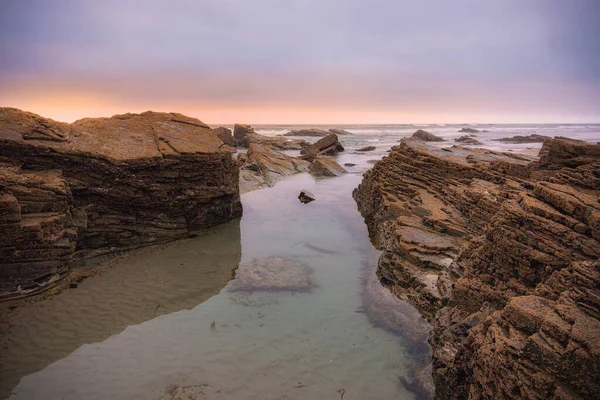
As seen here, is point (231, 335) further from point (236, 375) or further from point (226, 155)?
point (226, 155)

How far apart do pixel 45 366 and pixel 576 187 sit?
13222mm

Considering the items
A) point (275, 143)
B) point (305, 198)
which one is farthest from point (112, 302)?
point (275, 143)

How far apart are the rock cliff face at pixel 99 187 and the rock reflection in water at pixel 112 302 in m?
0.97

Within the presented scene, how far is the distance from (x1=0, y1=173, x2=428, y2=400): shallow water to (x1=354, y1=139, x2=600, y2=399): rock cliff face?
A: 1.26 metres

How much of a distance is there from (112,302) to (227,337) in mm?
4045

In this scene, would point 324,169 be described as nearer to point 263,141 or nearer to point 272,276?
point 272,276

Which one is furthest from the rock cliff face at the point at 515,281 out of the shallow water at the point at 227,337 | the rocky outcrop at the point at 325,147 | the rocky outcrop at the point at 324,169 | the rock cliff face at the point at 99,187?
the rocky outcrop at the point at 325,147

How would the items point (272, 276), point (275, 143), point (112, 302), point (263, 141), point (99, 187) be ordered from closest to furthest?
point (112, 302), point (272, 276), point (99, 187), point (263, 141), point (275, 143)

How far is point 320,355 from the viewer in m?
8.11

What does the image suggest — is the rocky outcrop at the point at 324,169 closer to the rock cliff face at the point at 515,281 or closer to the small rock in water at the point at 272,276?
the rock cliff face at the point at 515,281

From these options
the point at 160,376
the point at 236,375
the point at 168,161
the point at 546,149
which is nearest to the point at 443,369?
the point at 236,375

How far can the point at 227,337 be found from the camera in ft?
28.6

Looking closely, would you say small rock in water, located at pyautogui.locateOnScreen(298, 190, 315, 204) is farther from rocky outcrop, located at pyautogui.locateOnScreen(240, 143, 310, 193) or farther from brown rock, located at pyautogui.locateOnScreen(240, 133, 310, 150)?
brown rock, located at pyautogui.locateOnScreen(240, 133, 310, 150)

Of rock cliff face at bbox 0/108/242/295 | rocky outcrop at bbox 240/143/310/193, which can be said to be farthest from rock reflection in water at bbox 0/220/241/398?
rocky outcrop at bbox 240/143/310/193
